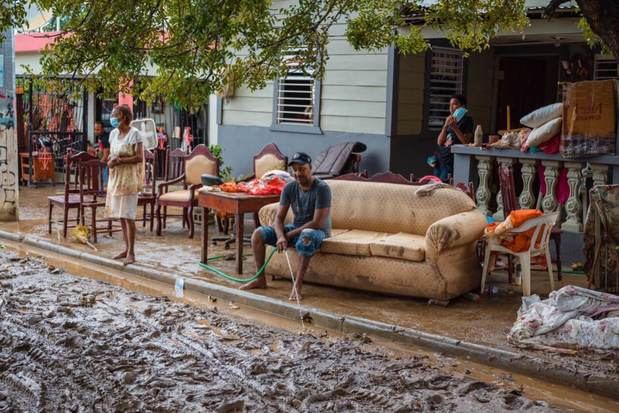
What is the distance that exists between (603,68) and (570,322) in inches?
297

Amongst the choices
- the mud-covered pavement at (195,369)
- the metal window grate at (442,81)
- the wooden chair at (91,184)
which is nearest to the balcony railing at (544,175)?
the metal window grate at (442,81)

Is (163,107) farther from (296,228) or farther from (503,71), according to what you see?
(296,228)

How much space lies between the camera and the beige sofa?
8.58 metres

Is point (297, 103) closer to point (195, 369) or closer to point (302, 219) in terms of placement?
point (302, 219)

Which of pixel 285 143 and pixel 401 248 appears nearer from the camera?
pixel 401 248

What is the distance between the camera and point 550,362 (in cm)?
677

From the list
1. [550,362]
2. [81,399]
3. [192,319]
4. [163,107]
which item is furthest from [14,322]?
[163,107]

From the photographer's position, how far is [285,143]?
14695mm

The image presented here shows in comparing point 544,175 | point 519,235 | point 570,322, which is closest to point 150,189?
point 544,175

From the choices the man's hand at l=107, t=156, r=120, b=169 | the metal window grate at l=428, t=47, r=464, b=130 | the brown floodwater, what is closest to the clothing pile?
the brown floodwater

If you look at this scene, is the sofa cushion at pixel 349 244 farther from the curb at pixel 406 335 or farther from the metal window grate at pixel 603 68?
the metal window grate at pixel 603 68

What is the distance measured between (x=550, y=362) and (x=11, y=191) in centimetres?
1035

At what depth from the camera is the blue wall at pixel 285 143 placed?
1328cm

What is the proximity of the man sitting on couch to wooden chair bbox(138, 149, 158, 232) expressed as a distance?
3.98 metres
